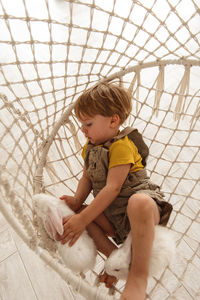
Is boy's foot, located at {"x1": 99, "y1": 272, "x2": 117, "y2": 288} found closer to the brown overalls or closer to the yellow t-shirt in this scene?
the brown overalls

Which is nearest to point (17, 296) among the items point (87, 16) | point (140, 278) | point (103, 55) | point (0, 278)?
point (0, 278)

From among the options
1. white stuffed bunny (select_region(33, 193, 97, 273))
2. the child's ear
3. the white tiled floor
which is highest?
the child's ear

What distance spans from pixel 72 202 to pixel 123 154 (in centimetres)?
20

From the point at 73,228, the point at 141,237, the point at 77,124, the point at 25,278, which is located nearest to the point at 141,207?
the point at 141,237

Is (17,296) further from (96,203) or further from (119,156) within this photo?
(119,156)

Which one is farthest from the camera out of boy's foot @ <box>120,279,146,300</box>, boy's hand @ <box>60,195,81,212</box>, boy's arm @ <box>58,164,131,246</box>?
boy's hand @ <box>60,195,81,212</box>

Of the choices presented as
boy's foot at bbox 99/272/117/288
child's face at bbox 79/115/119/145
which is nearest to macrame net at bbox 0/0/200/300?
boy's foot at bbox 99/272/117/288

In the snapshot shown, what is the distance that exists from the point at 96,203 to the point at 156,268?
19cm

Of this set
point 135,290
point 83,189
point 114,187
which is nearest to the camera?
point 135,290

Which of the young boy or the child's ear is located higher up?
the child's ear

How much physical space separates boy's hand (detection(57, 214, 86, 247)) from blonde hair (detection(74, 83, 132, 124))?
0.81 ft

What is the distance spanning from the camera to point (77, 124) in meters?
0.79

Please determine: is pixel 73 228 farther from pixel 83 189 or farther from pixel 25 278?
pixel 25 278

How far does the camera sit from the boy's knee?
535mm
